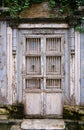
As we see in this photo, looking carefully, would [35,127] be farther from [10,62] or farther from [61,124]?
[10,62]

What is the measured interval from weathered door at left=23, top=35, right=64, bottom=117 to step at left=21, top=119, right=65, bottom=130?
0.90ft

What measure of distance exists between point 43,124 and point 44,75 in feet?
4.35

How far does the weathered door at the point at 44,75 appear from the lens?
8.16 m

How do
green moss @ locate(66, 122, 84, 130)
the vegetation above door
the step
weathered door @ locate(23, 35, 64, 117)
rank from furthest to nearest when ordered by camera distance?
weathered door @ locate(23, 35, 64, 117), the vegetation above door, green moss @ locate(66, 122, 84, 130), the step

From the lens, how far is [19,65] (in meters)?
8.20

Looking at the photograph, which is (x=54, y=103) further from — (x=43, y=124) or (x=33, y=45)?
(x=33, y=45)

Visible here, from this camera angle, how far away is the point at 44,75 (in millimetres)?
8156

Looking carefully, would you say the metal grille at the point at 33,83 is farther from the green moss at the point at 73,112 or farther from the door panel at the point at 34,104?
the green moss at the point at 73,112

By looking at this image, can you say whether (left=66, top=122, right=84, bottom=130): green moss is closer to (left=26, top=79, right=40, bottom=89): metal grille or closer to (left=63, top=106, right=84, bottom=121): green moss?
(left=63, top=106, right=84, bottom=121): green moss

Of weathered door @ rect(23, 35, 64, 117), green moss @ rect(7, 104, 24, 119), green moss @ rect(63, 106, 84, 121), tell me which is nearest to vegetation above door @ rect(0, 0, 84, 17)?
weathered door @ rect(23, 35, 64, 117)

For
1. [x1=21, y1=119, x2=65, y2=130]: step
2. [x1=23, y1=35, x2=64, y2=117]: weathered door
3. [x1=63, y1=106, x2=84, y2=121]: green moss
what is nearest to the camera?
[x1=21, y1=119, x2=65, y2=130]: step

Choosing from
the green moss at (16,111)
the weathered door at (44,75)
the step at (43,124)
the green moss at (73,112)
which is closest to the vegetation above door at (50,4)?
the weathered door at (44,75)

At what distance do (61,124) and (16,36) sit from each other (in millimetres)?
2582

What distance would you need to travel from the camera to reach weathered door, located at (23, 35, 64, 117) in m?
8.16
